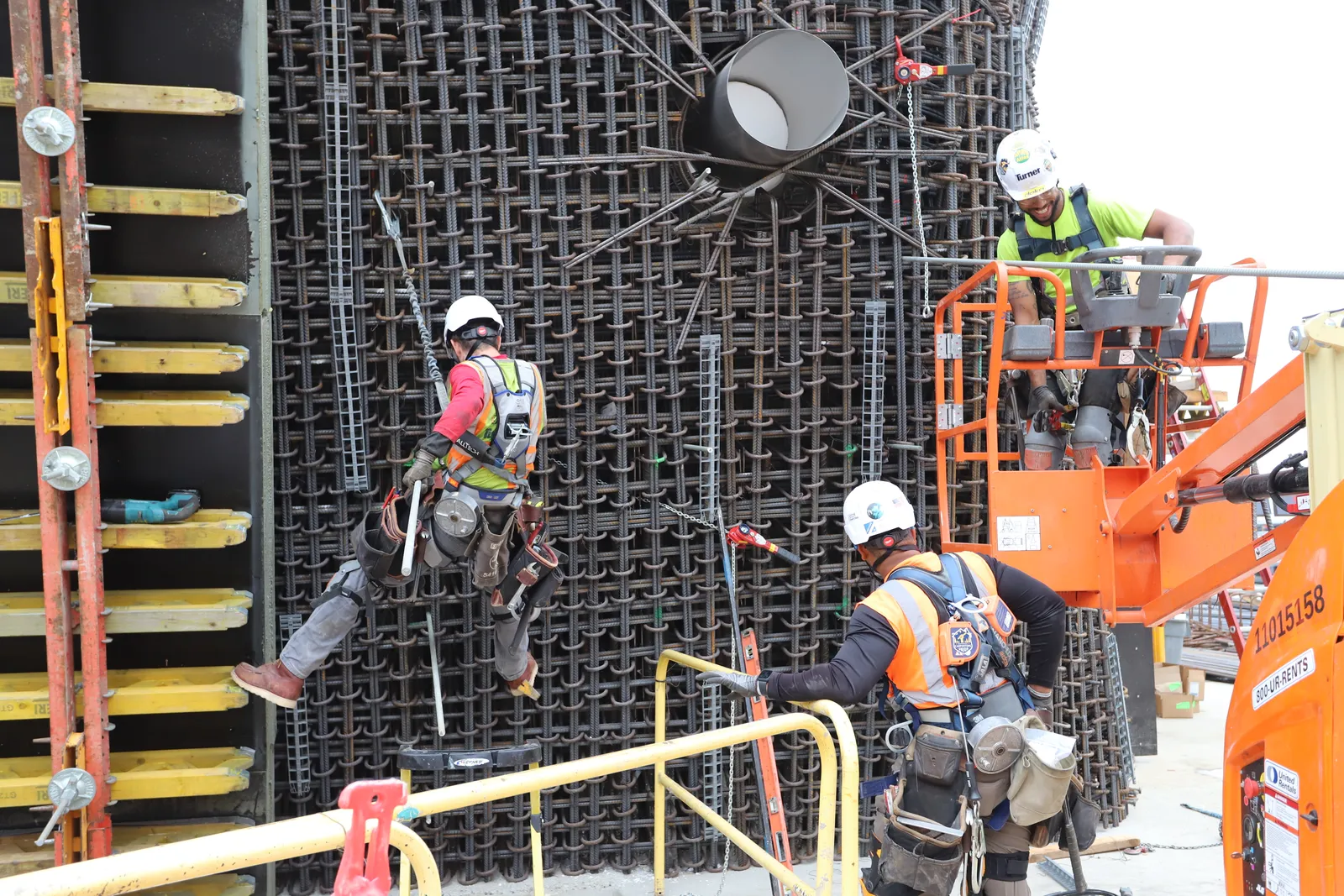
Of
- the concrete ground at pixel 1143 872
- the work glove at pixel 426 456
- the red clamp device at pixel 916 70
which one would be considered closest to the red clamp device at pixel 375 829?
the work glove at pixel 426 456

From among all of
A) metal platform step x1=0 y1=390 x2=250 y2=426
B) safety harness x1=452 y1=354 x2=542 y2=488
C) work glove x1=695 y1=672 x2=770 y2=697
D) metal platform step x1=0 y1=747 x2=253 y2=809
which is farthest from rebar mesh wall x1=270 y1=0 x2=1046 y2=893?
work glove x1=695 y1=672 x2=770 y2=697

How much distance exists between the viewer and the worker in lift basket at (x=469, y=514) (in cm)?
479

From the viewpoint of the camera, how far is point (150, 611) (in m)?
4.29

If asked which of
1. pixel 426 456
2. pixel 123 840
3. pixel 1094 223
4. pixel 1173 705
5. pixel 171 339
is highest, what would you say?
pixel 1094 223

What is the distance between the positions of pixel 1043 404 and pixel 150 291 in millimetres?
4419

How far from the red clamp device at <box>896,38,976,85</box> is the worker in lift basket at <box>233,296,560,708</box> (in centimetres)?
288

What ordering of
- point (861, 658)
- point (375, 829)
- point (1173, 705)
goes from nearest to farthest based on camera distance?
point (375, 829)
point (861, 658)
point (1173, 705)

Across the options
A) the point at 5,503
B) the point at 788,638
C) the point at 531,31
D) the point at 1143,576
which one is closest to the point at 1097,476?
the point at 1143,576

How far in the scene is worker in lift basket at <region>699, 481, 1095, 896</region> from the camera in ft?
13.0

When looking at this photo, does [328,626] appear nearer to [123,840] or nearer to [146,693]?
[146,693]

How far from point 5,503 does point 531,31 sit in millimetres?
3625

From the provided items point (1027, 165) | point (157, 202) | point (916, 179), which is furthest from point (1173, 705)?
point (157, 202)

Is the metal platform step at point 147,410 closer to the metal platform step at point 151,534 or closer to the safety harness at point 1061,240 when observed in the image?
the metal platform step at point 151,534

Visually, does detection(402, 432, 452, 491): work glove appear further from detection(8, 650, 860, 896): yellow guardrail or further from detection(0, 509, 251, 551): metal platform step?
detection(8, 650, 860, 896): yellow guardrail
